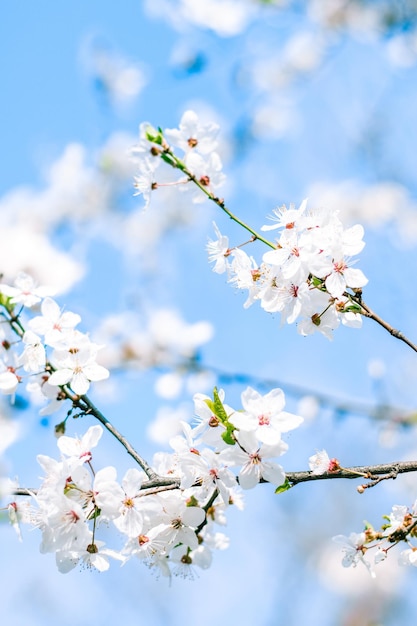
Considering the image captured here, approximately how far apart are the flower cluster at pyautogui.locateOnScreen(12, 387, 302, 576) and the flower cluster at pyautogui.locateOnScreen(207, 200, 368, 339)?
0.26 metres

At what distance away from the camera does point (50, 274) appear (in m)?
5.63

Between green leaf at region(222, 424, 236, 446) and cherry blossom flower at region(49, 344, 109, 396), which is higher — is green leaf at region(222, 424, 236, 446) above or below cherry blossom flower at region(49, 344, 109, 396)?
below

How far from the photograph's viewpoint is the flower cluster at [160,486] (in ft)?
4.50

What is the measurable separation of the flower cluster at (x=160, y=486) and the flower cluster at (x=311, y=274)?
26 centimetres

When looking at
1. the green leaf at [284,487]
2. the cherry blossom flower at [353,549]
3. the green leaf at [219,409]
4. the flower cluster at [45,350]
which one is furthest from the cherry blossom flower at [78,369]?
the cherry blossom flower at [353,549]

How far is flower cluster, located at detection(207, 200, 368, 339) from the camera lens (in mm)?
1521

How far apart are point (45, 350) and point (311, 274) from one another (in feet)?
2.34

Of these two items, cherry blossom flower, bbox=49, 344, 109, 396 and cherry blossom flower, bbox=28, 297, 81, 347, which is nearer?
cherry blossom flower, bbox=49, 344, 109, 396

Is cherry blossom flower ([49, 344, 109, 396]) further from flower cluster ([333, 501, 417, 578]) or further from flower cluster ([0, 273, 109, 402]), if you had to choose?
flower cluster ([333, 501, 417, 578])

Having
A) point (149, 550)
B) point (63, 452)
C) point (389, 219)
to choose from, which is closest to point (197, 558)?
point (149, 550)

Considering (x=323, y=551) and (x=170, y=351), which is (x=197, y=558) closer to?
(x=170, y=351)

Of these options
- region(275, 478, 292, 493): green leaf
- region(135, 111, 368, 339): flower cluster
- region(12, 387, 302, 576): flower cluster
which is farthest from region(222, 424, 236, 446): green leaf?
region(135, 111, 368, 339): flower cluster

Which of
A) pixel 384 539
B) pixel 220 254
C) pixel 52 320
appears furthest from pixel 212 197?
pixel 384 539

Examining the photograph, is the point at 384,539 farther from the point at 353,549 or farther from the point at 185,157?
the point at 185,157
